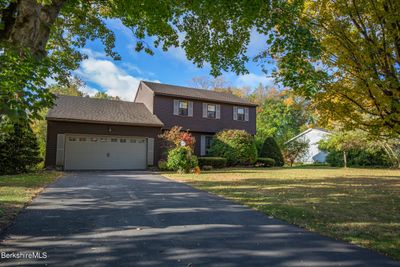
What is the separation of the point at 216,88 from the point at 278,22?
3658 centimetres

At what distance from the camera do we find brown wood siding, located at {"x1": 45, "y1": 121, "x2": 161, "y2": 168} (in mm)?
17562

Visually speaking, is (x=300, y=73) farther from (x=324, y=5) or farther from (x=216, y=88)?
(x=216, y=88)

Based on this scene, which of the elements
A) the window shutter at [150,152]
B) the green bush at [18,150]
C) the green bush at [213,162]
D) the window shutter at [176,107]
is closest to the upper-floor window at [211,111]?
the window shutter at [176,107]

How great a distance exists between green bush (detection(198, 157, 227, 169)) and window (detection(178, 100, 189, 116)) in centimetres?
426

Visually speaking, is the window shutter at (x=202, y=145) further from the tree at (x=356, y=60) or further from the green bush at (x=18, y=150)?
the tree at (x=356, y=60)

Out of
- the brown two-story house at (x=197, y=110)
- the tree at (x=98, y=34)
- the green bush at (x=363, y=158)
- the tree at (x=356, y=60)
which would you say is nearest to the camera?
the tree at (x=98, y=34)

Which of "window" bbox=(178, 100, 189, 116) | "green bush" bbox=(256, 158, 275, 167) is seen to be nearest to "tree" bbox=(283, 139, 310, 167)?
"green bush" bbox=(256, 158, 275, 167)

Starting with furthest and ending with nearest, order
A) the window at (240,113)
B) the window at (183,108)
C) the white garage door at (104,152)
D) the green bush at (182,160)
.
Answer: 1. the window at (240,113)
2. the window at (183,108)
3. the white garage door at (104,152)
4. the green bush at (182,160)

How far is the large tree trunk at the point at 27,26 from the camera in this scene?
5.31 metres

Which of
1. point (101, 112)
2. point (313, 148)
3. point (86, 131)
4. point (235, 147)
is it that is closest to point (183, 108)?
point (235, 147)

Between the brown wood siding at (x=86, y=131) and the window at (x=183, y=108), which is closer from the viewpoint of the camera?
the brown wood siding at (x=86, y=131)

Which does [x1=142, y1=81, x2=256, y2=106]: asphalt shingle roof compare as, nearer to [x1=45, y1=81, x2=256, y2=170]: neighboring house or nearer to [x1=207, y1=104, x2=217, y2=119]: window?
[x1=45, y1=81, x2=256, y2=170]: neighboring house

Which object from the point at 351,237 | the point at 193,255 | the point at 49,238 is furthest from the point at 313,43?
the point at 49,238

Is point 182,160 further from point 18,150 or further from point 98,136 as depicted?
point 18,150
